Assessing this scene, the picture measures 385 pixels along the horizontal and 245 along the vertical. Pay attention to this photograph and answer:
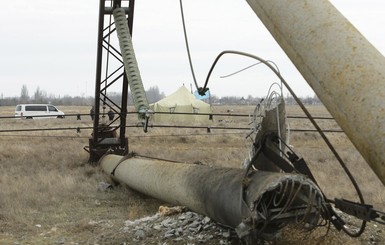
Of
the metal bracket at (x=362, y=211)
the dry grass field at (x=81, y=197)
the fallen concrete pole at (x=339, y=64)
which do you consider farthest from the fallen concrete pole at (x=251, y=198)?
the fallen concrete pole at (x=339, y=64)

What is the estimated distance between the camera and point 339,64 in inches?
114

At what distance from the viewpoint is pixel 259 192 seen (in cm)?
406

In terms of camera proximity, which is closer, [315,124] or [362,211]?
[362,211]

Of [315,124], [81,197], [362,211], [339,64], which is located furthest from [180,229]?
[81,197]

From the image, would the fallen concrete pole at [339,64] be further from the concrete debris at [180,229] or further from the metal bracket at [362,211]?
the concrete debris at [180,229]

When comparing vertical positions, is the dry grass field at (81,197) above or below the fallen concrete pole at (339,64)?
below

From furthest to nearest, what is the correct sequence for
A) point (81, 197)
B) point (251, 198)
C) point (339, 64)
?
point (81, 197) → point (251, 198) → point (339, 64)

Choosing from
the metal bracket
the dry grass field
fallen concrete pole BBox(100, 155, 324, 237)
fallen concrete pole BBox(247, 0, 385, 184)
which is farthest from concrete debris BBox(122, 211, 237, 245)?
fallen concrete pole BBox(247, 0, 385, 184)

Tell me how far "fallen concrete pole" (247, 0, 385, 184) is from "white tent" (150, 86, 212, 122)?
3340 cm

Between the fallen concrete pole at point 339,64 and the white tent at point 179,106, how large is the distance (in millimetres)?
33403

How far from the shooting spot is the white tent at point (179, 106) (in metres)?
37.5

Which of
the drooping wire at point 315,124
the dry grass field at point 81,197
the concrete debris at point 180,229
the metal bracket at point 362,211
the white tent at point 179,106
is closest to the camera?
the metal bracket at point 362,211

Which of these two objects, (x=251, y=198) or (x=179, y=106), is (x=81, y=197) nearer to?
(x=251, y=198)

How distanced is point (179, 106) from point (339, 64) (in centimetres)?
3479
